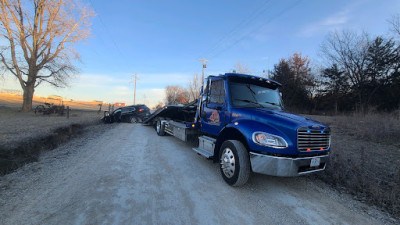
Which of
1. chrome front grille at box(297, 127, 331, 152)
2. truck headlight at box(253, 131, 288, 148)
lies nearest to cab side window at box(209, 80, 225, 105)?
truck headlight at box(253, 131, 288, 148)

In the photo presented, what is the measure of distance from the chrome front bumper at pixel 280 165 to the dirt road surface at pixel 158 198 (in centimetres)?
52

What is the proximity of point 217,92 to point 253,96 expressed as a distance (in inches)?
36.6

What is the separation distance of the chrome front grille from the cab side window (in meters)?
1.94

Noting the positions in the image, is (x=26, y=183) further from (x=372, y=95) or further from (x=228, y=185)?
(x=372, y=95)

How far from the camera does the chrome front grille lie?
3.34m

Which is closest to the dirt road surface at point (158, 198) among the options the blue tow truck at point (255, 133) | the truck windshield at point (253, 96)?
the blue tow truck at point (255, 133)

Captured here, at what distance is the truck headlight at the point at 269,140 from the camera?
329 centimetres

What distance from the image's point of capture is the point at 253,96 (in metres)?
4.75

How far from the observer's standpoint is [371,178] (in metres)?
4.17

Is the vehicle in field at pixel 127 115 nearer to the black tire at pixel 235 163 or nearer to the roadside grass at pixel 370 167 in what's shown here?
the black tire at pixel 235 163

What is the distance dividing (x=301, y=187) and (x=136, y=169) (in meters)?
3.63

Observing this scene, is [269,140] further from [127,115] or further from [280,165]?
[127,115]

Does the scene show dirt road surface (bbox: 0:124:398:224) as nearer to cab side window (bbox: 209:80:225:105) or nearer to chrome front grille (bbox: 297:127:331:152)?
chrome front grille (bbox: 297:127:331:152)

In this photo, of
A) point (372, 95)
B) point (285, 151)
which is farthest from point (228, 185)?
point (372, 95)
